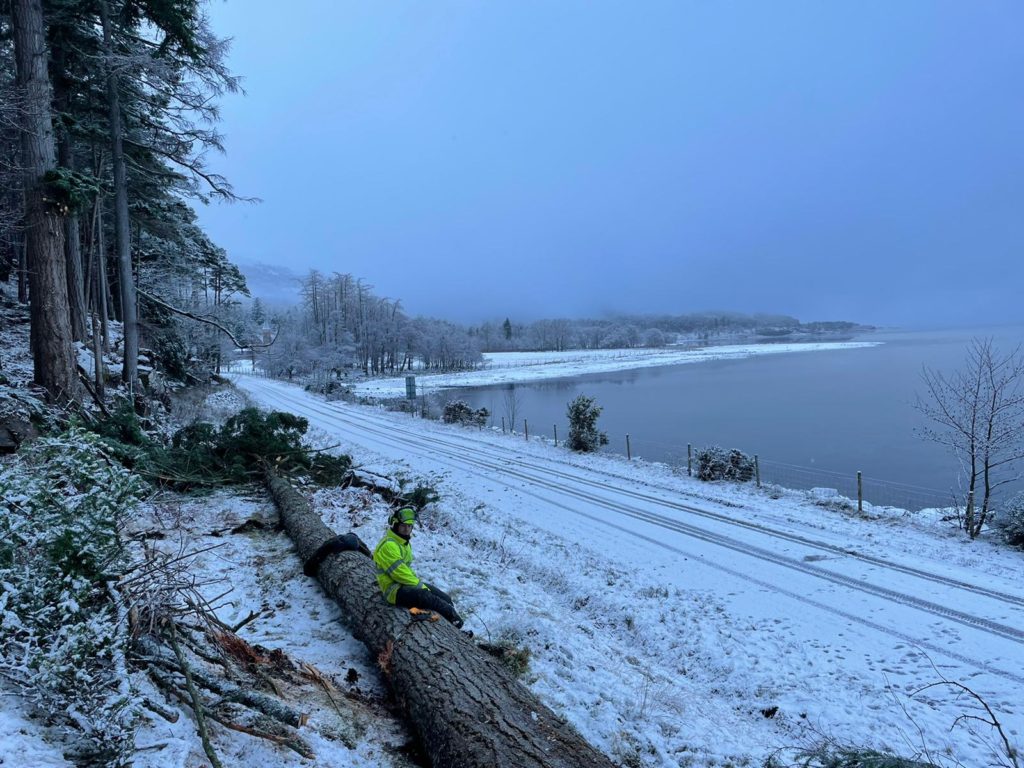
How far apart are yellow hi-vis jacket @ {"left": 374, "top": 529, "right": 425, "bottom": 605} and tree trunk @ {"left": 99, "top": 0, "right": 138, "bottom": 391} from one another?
40.5 ft

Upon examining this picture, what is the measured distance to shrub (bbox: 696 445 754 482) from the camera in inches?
678

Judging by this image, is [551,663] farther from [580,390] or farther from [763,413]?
[580,390]

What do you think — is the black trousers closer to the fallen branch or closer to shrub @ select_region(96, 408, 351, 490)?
the fallen branch

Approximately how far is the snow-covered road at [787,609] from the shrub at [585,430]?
661cm

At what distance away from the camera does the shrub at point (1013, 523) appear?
11.2 m

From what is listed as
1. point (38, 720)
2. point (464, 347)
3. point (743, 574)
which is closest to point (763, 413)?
point (743, 574)

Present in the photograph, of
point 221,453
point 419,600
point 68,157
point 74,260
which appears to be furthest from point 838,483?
point 68,157

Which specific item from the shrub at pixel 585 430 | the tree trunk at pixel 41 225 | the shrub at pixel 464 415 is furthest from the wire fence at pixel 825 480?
the tree trunk at pixel 41 225

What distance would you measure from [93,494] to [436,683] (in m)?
2.68

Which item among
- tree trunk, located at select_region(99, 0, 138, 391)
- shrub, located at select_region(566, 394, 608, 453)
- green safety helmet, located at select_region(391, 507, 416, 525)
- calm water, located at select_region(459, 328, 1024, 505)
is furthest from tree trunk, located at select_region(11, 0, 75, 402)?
calm water, located at select_region(459, 328, 1024, 505)

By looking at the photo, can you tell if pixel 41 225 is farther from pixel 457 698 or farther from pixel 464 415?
pixel 464 415

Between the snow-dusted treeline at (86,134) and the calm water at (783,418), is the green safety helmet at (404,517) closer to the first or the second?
the snow-dusted treeline at (86,134)

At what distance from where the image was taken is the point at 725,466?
56.7 feet

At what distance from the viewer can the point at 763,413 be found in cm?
3103
